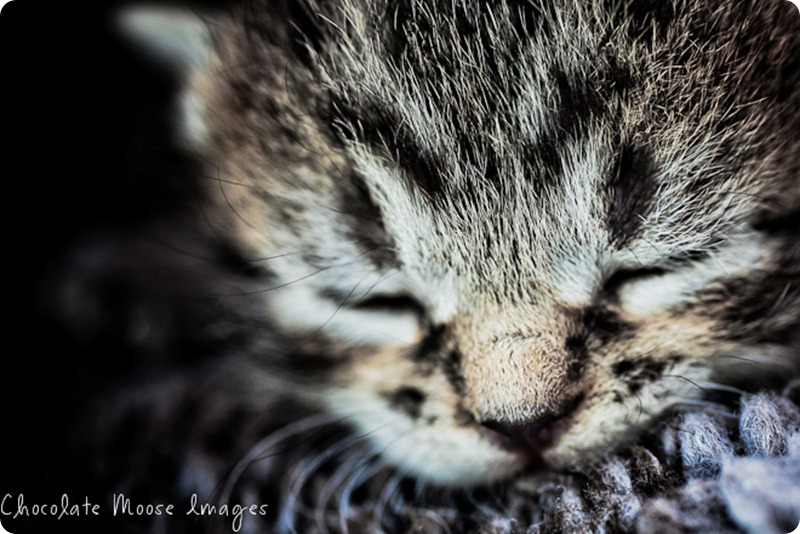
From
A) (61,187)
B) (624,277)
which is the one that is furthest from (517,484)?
(61,187)

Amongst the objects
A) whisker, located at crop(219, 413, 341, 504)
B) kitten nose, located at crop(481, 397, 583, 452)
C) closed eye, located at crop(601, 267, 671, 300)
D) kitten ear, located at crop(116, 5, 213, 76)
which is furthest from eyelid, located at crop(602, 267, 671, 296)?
kitten ear, located at crop(116, 5, 213, 76)

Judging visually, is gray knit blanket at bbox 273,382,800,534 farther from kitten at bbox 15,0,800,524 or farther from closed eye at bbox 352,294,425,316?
closed eye at bbox 352,294,425,316

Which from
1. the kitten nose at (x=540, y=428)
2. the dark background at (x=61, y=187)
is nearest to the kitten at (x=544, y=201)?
the kitten nose at (x=540, y=428)

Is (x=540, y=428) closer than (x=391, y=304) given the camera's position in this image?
Yes

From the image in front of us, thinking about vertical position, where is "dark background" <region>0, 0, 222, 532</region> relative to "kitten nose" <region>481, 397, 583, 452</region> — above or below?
above

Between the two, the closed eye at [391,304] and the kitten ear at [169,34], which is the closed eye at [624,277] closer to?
the closed eye at [391,304]

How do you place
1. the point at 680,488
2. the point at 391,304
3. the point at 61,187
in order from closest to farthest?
the point at 680,488, the point at 391,304, the point at 61,187

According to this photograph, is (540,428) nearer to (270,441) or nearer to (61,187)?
(270,441)

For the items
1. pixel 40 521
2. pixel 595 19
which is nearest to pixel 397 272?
pixel 595 19
